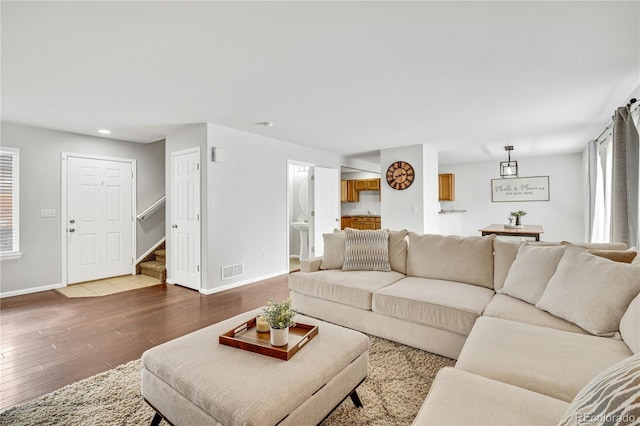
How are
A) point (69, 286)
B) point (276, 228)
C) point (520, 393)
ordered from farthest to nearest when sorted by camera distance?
point (276, 228), point (69, 286), point (520, 393)

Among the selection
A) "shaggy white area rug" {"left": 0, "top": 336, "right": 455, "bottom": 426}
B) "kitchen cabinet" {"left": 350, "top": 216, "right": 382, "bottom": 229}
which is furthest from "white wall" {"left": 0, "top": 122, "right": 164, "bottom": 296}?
"kitchen cabinet" {"left": 350, "top": 216, "right": 382, "bottom": 229}

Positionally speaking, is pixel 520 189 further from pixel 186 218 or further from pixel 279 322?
pixel 279 322

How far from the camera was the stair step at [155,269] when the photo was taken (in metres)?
4.95

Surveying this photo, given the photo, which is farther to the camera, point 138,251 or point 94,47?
point 138,251

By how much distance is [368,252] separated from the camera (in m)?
3.31

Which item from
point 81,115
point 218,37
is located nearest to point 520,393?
point 218,37

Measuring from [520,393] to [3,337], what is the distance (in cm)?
406

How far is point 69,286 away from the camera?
464cm

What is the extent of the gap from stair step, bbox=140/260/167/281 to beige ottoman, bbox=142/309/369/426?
11.9 feet

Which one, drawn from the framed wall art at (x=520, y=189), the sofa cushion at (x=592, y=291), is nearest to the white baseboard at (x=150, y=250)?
the sofa cushion at (x=592, y=291)

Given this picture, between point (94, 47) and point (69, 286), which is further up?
point (94, 47)

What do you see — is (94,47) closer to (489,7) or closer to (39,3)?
(39,3)

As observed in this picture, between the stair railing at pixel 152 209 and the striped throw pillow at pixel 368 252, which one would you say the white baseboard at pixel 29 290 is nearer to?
the stair railing at pixel 152 209

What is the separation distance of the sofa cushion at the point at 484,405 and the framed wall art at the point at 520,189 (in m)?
7.65
